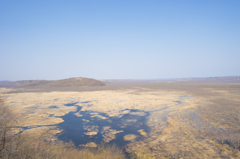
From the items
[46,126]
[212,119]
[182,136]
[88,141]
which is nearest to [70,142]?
[88,141]

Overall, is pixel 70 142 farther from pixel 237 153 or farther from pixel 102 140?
pixel 237 153

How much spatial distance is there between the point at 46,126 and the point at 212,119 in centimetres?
1101

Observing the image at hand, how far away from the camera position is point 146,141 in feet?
19.3

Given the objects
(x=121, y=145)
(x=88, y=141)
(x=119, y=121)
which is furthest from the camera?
(x=119, y=121)

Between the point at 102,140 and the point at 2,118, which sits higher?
the point at 2,118

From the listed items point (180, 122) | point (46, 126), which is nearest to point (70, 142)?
point (46, 126)

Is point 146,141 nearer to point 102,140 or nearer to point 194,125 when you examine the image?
point 102,140

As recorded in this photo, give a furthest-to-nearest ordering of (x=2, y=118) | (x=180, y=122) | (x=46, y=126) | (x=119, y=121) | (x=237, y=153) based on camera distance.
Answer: (x=119, y=121), (x=180, y=122), (x=46, y=126), (x=237, y=153), (x=2, y=118)

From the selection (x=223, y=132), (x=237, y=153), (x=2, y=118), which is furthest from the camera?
(x=223, y=132)

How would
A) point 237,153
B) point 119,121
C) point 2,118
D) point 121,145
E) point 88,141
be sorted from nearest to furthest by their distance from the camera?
point 2,118 < point 237,153 < point 121,145 < point 88,141 < point 119,121

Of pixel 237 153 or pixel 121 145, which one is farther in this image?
pixel 121 145

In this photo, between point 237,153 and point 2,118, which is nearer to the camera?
point 2,118

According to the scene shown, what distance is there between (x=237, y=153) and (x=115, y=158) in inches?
182

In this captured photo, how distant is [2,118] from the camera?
3262 mm
